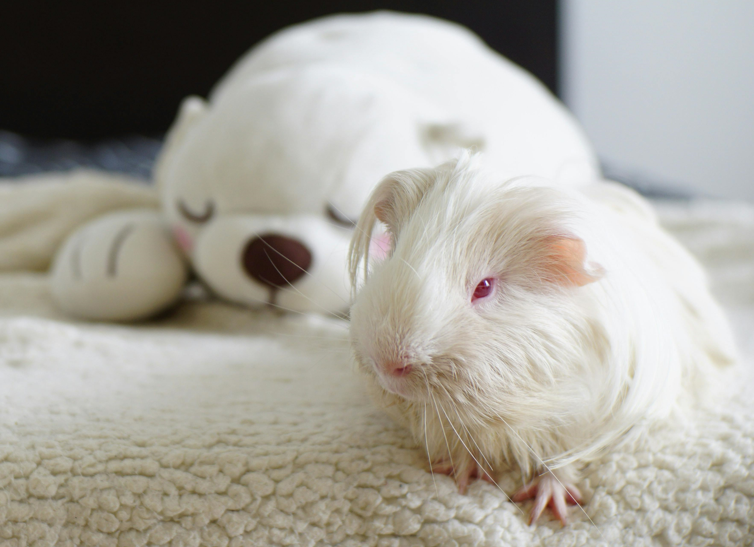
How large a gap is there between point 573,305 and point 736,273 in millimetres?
856

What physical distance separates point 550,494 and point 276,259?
52 centimetres

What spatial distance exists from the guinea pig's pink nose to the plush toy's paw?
680 mm

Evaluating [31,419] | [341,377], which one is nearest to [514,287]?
[341,377]

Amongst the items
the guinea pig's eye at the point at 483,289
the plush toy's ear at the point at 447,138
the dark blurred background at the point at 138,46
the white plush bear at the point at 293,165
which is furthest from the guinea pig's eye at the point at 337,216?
the dark blurred background at the point at 138,46

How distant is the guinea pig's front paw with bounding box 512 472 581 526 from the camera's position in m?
0.52

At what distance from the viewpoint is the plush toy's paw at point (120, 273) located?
1009mm

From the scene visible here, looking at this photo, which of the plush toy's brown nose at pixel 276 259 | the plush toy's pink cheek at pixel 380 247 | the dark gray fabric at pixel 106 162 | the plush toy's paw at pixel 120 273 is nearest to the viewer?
the plush toy's pink cheek at pixel 380 247

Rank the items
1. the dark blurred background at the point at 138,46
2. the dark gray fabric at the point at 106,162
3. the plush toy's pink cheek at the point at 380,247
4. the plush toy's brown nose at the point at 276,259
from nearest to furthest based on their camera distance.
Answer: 1. the plush toy's pink cheek at the point at 380,247
2. the plush toy's brown nose at the point at 276,259
3. the dark gray fabric at the point at 106,162
4. the dark blurred background at the point at 138,46

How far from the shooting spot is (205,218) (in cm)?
100

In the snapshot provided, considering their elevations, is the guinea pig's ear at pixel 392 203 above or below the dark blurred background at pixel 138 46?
above

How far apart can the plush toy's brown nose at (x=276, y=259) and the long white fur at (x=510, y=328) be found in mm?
365

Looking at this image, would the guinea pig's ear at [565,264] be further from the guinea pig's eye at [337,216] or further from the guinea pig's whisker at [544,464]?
the guinea pig's eye at [337,216]

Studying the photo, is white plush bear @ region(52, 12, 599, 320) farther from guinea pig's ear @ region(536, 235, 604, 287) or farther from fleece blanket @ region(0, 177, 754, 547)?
guinea pig's ear @ region(536, 235, 604, 287)

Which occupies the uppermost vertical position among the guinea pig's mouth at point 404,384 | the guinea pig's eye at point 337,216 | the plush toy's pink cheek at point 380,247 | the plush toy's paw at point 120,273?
the plush toy's pink cheek at point 380,247
